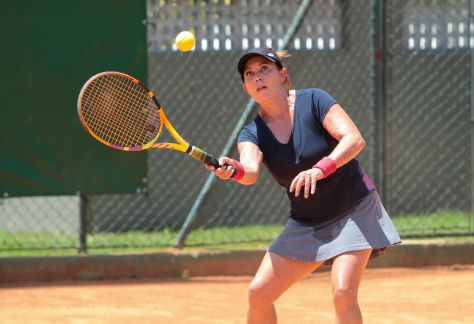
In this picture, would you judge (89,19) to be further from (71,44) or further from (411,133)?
(411,133)

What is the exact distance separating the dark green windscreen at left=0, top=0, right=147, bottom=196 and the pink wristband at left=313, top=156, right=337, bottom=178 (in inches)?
143

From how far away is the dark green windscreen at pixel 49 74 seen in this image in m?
7.22

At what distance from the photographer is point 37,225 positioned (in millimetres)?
8906

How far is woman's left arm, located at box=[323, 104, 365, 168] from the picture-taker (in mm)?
4031

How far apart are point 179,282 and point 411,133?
327cm

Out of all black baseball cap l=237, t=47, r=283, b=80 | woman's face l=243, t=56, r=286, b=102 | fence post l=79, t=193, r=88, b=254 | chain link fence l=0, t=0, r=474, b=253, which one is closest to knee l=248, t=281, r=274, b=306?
woman's face l=243, t=56, r=286, b=102

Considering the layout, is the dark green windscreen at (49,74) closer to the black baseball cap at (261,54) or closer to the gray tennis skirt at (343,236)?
the black baseball cap at (261,54)

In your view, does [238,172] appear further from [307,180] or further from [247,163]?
[307,180]

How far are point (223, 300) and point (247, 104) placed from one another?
300 cm

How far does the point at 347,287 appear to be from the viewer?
13.0ft

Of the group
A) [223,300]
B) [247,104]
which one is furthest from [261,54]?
[247,104]

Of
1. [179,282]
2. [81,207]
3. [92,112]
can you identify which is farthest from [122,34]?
[92,112]

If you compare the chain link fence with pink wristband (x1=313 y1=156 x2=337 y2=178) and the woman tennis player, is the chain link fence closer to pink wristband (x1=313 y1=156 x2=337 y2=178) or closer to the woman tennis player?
the woman tennis player

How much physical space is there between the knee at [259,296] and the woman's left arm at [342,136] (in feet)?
2.07
